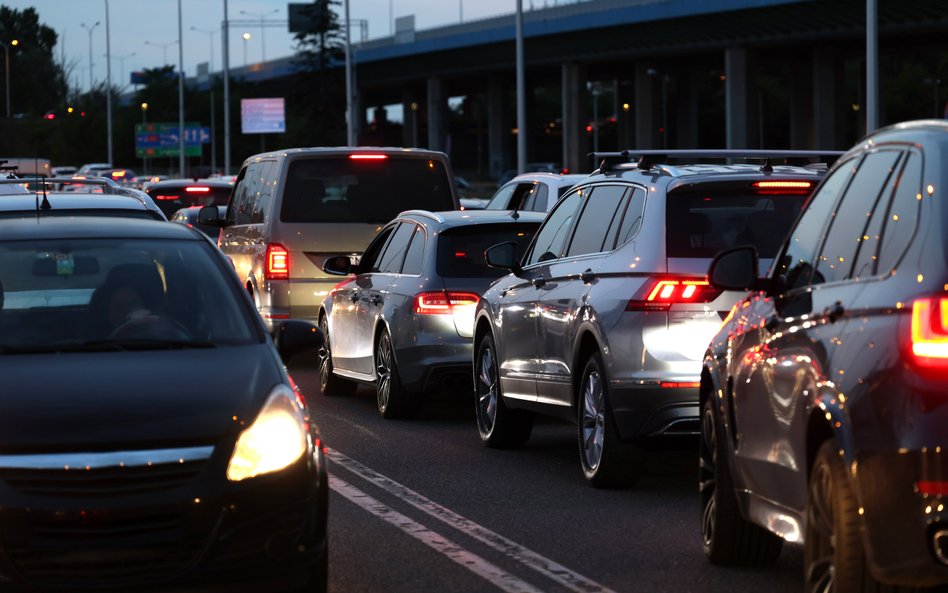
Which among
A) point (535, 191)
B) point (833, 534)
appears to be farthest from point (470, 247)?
point (833, 534)

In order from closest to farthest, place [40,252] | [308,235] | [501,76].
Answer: [40,252], [308,235], [501,76]

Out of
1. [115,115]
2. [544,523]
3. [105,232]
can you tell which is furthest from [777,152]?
[115,115]

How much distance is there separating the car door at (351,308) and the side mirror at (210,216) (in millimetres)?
4611

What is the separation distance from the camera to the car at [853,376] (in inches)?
203

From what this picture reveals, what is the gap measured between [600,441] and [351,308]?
5.91 metres

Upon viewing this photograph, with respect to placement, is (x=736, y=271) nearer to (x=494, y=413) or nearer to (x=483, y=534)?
(x=483, y=534)

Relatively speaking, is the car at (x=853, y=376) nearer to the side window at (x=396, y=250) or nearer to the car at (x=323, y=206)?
the side window at (x=396, y=250)

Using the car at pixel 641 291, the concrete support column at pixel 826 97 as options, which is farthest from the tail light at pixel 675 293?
the concrete support column at pixel 826 97

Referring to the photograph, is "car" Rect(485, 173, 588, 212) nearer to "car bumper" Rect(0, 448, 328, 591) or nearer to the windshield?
the windshield

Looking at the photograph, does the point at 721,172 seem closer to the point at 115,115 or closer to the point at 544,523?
the point at 544,523

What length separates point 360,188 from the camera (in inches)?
733

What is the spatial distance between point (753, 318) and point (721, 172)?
120 inches

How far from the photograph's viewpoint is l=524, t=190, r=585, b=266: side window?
38.4ft

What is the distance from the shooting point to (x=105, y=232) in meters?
8.09
